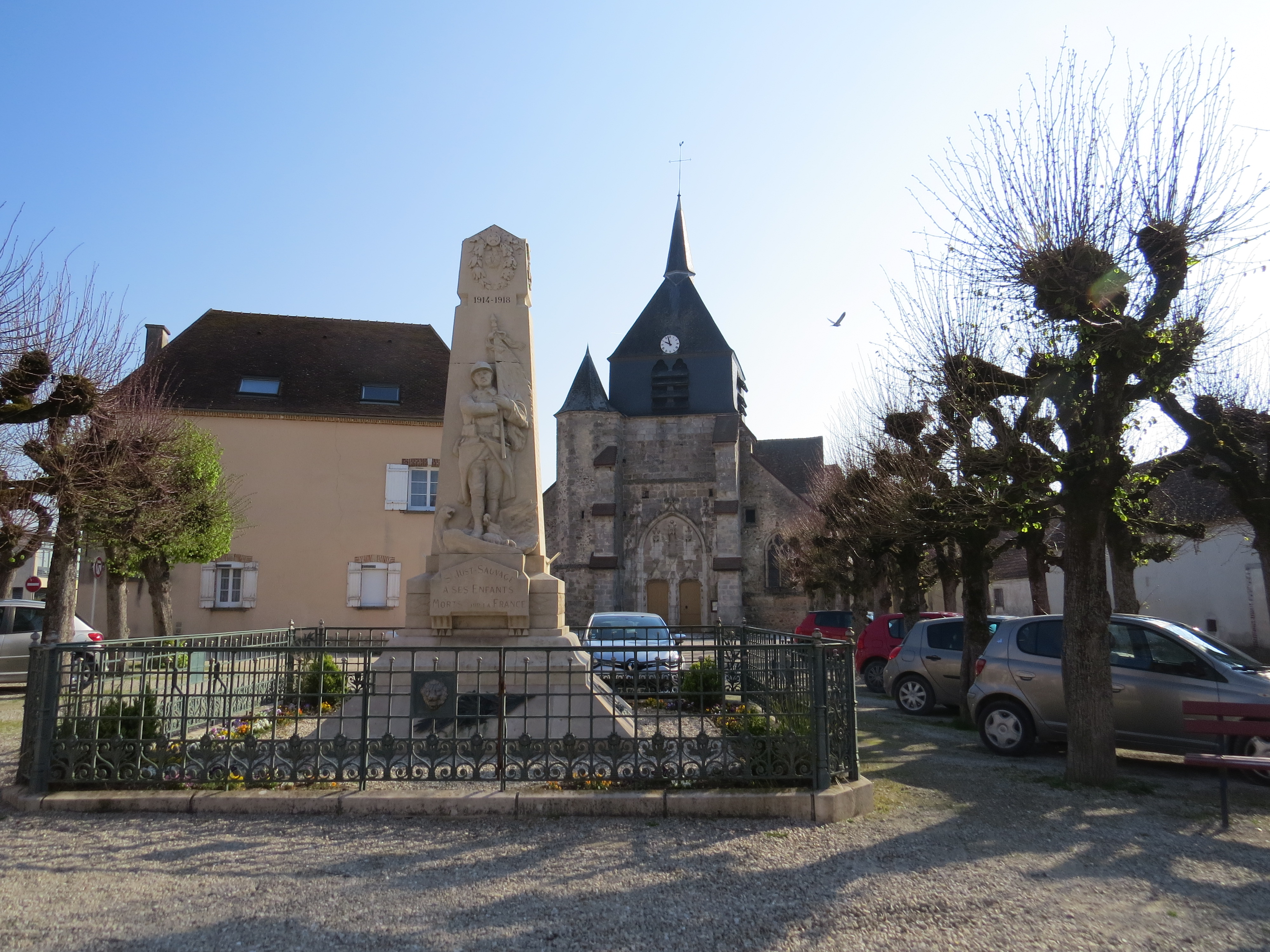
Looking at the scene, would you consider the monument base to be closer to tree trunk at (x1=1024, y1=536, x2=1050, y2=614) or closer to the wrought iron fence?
the wrought iron fence

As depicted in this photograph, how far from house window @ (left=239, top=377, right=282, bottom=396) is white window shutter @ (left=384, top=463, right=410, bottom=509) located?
12.3 ft

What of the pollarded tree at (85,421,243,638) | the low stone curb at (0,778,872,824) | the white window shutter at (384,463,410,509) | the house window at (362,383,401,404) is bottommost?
the low stone curb at (0,778,872,824)

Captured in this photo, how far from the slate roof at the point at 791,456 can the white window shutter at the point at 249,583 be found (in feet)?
97.9

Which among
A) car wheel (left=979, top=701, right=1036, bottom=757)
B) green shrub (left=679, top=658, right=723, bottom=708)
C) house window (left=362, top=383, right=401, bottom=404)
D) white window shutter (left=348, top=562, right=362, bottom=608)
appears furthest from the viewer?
house window (left=362, top=383, right=401, bottom=404)

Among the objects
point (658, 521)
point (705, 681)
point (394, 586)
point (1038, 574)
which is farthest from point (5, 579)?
point (658, 521)

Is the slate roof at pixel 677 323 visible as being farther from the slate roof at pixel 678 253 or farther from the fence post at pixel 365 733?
the fence post at pixel 365 733

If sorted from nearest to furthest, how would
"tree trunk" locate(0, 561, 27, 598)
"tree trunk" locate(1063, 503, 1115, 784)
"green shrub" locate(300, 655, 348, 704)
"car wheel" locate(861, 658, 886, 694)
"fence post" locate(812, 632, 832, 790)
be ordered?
"fence post" locate(812, 632, 832, 790)
"tree trunk" locate(1063, 503, 1115, 784)
"green shrub" locate(300, 655, 348, 704)
"tree trunk" locate(0, 561, 27, 598)
"car wheel" locate(861, 658, 886, 694)

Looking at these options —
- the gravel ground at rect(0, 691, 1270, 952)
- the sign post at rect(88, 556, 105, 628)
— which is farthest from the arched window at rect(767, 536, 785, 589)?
the gravel ground at rect(0, 691, 1270, 952)

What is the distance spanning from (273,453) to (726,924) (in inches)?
825

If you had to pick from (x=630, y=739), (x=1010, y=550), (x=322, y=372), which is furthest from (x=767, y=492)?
(x=630, y=739)

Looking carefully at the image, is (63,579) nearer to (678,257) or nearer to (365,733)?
(365,733)

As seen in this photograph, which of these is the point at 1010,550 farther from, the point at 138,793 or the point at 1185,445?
the point at 138,793

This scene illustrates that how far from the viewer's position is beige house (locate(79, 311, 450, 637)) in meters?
22.0

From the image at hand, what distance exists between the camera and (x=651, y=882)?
4402 millimetres
